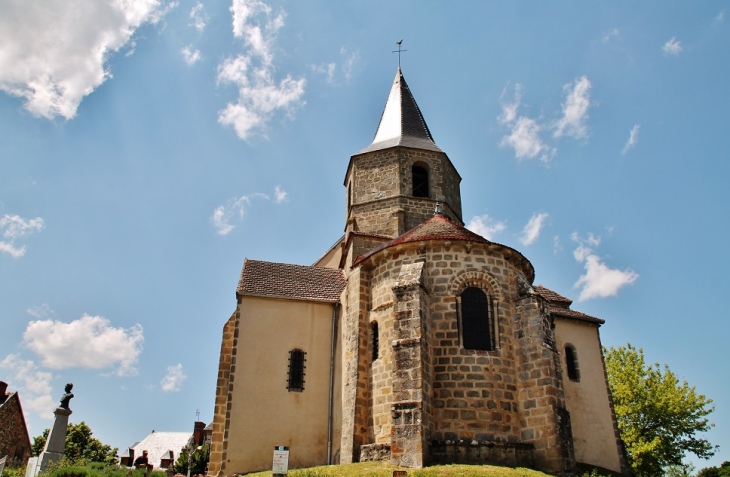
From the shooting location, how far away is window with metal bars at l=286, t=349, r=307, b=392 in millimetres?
16719

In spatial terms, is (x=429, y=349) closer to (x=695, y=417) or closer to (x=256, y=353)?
(x=256, y=353)

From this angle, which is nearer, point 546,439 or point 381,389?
point 546,439

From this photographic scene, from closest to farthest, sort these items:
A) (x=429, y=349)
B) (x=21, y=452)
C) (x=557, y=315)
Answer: (x=429, y=349) < (x=557, y=315) < (x=21, y=452)

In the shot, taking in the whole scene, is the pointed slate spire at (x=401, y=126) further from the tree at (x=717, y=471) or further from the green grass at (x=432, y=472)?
the tree at (x=717, y=471)

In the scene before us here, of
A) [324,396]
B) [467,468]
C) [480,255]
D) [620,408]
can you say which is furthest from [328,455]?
[620,408]

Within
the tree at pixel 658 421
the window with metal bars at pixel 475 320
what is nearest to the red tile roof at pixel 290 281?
the window with metal bars at pixel 475 320

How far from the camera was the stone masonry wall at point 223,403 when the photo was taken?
50.0 feet

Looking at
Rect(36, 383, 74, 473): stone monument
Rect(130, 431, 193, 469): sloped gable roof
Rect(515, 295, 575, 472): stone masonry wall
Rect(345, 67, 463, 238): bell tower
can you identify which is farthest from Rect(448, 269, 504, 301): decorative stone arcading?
Rect(130, 431, 193, 469): sloped gable roof

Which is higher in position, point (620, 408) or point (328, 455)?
point (620, 408)

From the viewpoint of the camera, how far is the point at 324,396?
16.8m

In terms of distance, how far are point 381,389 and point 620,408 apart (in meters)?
17.2

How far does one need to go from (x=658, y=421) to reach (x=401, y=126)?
1838 cm

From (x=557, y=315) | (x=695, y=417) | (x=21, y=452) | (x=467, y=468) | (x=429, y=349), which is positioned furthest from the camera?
(x=21, y=452)

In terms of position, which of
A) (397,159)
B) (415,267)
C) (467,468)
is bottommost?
(467,468)
